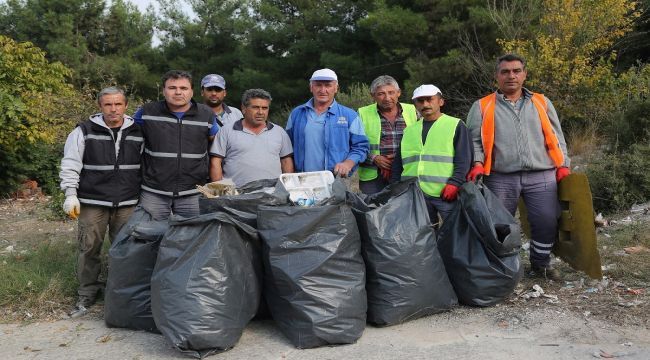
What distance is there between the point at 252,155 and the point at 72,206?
47.4 inches

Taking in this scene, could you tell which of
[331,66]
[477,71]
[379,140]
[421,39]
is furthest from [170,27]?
[379,140]

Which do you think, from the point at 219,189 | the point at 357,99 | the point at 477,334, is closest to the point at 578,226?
the point at 477,334

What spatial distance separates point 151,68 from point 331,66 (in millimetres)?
9600

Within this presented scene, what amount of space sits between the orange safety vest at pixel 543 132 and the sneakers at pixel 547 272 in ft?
2.44

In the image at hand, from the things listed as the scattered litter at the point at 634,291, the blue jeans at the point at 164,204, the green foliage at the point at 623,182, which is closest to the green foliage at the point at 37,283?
the blue jeans at the point at 164,204

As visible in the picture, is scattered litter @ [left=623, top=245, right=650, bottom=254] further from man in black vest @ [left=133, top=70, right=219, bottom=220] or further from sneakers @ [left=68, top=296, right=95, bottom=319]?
sneakers @ [left=68, top=296, right=95, bottom=319]

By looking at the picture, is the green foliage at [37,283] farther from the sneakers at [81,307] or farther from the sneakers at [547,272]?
the sneakers at [547,272]

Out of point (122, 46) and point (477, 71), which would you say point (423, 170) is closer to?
point (477, 71)

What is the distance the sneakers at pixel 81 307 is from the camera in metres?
3.85

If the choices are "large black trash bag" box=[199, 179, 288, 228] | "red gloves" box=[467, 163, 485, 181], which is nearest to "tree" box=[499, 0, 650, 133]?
"red gloves" box=[467, 163, 485, 181]

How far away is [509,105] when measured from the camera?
13.2ft

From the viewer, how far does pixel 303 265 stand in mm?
3168

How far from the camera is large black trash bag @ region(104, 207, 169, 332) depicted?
355cm

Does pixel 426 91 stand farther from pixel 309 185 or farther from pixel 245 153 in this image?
pixel 245 153
